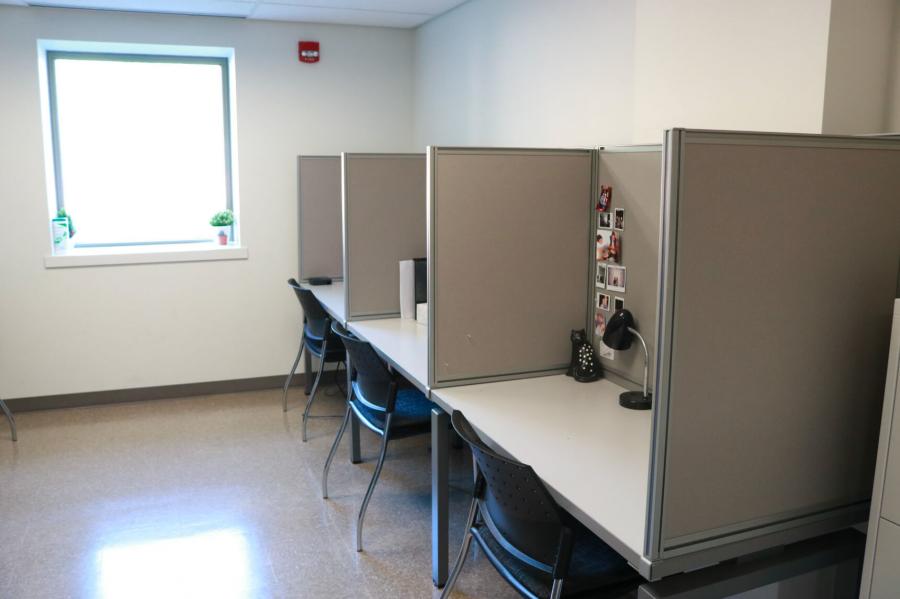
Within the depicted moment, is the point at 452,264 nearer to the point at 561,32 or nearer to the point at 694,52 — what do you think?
the point at 694,52

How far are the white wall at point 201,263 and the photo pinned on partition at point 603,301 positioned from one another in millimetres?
2865

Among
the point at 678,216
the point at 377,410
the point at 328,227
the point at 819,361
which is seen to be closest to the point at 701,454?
the point at 819,361

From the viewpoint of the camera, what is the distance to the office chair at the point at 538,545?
1791mm

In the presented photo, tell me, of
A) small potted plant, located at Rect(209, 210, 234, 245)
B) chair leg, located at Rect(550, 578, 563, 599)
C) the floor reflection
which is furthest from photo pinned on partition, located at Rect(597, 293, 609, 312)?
small potted plant, located at Rect(209, 210, 234, 245)

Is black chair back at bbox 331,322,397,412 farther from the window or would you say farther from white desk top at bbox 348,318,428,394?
the window

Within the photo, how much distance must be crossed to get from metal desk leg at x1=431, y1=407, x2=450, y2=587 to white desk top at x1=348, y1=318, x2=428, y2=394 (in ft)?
0.45

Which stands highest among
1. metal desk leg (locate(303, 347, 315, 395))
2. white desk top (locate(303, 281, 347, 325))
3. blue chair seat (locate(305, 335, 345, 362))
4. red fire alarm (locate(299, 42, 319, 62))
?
red fire alarm (locate(299, 42, 319, 62))

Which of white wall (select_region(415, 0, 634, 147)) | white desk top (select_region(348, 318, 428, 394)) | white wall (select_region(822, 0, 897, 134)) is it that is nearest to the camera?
white wall (select_region(822, 0, 897, 134))

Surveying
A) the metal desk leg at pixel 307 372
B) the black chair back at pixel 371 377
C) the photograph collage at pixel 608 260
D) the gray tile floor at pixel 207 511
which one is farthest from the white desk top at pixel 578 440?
the metal desk leg at pixel 307 372

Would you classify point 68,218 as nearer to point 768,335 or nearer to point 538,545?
point 538,545

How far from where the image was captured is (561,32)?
11.2 feet

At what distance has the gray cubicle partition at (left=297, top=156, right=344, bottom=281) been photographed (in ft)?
16.5

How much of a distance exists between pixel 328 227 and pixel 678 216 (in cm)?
386

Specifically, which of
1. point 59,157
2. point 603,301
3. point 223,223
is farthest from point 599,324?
point 59,157
